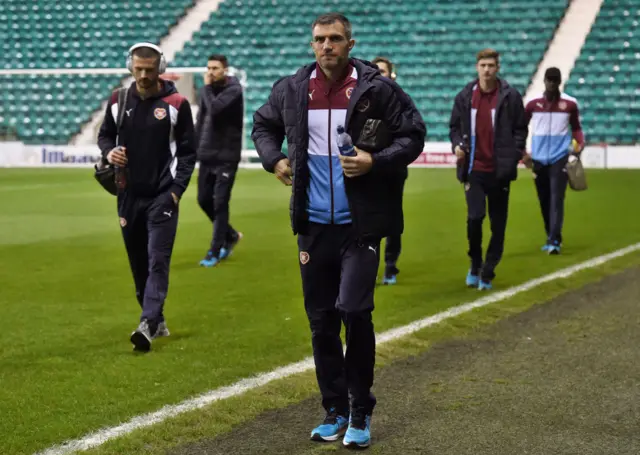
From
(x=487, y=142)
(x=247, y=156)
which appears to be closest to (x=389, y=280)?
(x=487, y=142)

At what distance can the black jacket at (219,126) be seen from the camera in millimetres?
11516

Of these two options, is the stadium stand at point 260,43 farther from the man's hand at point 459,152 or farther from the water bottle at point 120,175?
the water bottle at point 120,175

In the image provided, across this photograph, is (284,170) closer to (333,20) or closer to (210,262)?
(333,20)

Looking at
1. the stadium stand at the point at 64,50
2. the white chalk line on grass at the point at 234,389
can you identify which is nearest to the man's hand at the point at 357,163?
the white chalk line on grass at the point at 234,389

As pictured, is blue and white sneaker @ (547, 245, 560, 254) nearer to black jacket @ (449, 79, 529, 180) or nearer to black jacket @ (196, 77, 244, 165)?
black jacket @ (449, 79, 529, 180)

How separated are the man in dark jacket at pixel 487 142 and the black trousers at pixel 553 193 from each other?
270cm

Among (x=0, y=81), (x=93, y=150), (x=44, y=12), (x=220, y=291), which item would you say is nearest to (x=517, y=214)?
(x=220, y=291)

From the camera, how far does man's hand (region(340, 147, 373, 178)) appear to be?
4.63 metres

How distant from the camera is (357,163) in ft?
15.2

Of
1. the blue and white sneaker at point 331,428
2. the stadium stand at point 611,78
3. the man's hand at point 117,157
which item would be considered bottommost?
the stadium stand at point 611,78

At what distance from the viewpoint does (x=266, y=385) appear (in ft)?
19.7

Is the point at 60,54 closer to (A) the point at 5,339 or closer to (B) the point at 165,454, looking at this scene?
(A) the point at 5,339

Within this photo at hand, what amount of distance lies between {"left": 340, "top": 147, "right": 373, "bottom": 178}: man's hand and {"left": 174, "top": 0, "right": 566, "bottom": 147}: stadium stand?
26.3 meters

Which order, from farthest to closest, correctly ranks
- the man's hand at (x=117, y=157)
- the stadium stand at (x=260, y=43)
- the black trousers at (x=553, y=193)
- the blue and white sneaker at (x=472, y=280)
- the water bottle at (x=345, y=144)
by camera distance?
the stadium stand at (x=260, y=43), the black trousers at (x=553, y=193), the blue and white sneaker at (x=472, y=280), the man's hand at (x=117, y=157), the water bottle at (x=345, y=144)
